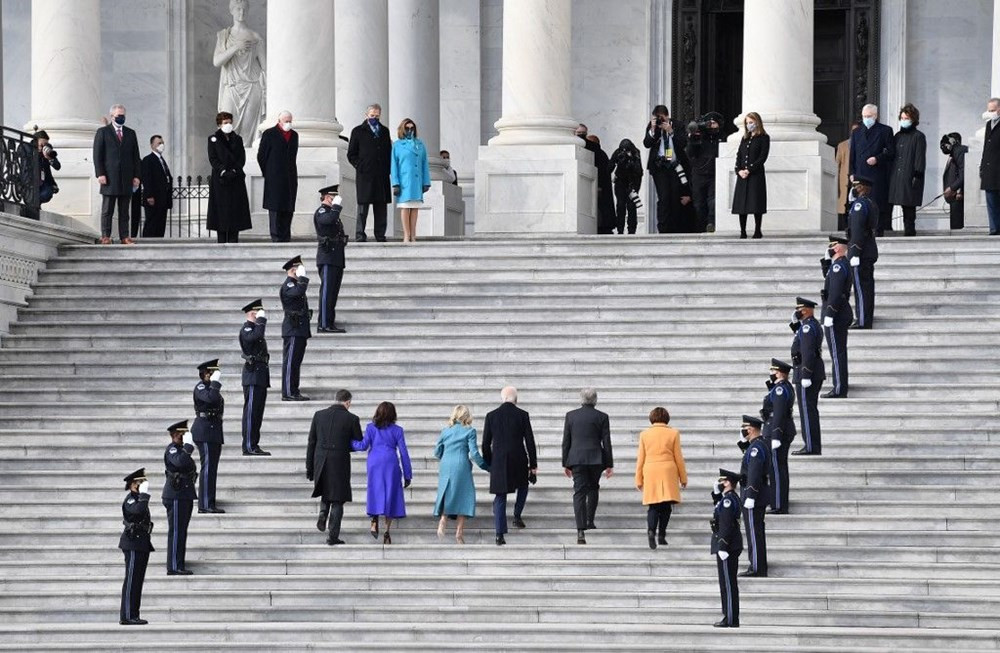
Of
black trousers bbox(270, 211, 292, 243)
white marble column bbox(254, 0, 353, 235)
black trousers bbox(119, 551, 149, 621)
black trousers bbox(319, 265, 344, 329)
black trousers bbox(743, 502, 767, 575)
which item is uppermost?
white marble column bbox(254, 0, 353, 235)

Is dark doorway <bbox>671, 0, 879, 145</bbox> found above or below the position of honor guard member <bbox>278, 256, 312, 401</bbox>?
above

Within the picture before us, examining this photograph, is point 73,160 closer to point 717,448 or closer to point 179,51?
point 179,51

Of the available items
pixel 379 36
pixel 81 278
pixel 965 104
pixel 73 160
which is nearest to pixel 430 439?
pixel 81 278

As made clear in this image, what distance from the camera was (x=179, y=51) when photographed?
1784 inches

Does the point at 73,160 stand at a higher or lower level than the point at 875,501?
higher

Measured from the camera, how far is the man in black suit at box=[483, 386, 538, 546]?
2450cm

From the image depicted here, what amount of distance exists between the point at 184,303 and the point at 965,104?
58.1ft

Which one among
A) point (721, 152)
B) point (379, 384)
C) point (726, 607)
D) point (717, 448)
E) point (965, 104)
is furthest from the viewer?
point (965, 104)

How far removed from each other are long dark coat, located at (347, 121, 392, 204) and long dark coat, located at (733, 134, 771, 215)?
5.10 metres

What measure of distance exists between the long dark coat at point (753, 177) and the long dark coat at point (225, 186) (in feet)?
23.2

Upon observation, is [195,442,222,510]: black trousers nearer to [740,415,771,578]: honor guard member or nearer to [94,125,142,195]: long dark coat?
[740,415,771,578]: honor guard member

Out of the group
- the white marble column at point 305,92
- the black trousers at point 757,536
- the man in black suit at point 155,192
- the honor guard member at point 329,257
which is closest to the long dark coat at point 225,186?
the white marble column at point 305,92

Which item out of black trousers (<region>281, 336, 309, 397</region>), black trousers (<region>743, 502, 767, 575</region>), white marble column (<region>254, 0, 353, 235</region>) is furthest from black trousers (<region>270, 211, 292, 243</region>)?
black trousers (<region>743, 502, 767, 575</region>)

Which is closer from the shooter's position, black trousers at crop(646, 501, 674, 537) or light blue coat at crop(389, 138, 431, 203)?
black trousers at crop(646, 501, 674, 537)
